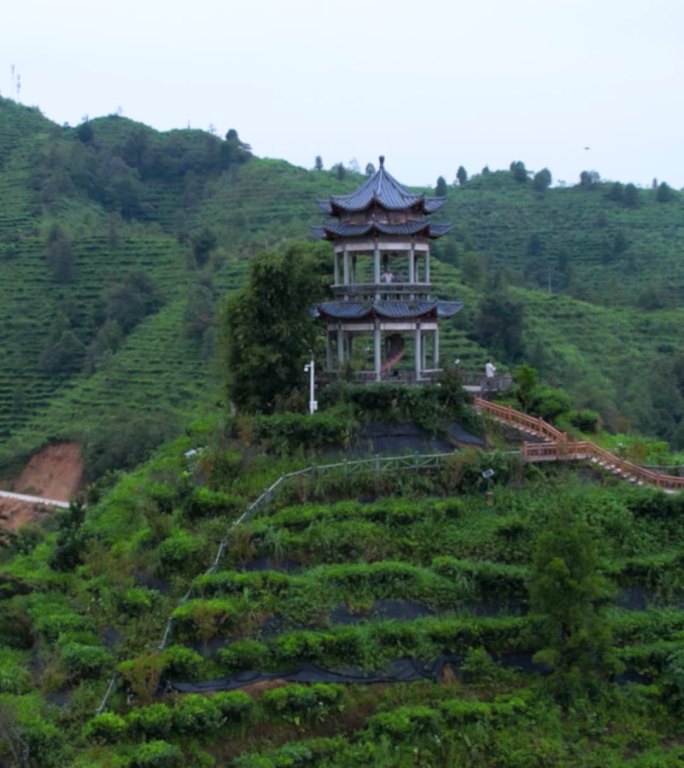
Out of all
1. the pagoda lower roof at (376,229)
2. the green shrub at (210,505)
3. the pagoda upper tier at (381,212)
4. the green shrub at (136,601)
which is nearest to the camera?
the green shrub at (136,601)

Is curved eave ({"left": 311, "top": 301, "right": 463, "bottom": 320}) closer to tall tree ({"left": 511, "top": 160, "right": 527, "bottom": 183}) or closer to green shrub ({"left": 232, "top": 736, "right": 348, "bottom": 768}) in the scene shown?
green shrub ({"left": 232, "top": 736, "right": 348, "bottom": 768})

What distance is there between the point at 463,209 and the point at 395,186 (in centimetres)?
5278

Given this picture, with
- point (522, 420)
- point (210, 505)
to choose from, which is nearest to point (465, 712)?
point (210, 505)

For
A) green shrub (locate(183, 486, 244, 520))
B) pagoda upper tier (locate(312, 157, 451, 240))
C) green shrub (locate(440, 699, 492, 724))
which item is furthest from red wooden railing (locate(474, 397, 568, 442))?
green shrub (locate(440, 699, 492, 724))

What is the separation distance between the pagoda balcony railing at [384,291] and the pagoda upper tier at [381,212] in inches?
48.1

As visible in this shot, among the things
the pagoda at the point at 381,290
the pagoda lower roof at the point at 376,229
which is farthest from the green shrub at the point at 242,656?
the pagoda lower roof at the point at 376,229

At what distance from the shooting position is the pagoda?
2198cm

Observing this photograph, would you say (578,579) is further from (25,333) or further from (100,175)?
(100,175)

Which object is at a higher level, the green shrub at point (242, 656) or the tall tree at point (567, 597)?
the tall tree at point (567, 597)

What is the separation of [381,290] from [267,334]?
10.7 feet

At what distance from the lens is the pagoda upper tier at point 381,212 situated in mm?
22344

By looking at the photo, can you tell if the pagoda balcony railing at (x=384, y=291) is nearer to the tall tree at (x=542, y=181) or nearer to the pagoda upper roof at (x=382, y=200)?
the pagoda upper roof at (x=382, y=200)

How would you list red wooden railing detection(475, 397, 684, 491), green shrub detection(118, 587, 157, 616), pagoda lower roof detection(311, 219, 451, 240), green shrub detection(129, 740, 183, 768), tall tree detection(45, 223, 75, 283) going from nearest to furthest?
1. green shrub detection(129, 740, 183, 768)
2. green shrub detection(118, 587, 157, 616)
3. red wooden railing detection(475, 397, 684, 491)
4. pagoda lower roof detection(311, 219, 451, 240)
5. tall tree detection(45, 223, 75, 283)

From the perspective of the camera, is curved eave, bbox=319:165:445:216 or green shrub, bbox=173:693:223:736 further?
curved eave, bbox=319:165:445:216
